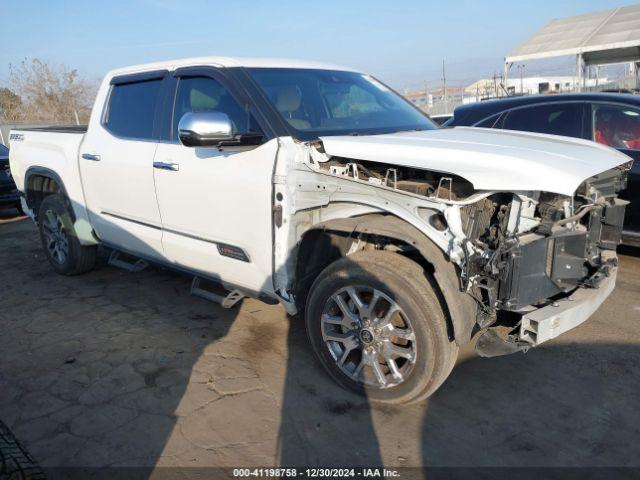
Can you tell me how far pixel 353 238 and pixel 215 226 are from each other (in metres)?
1.05

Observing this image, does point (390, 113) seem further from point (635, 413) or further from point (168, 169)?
point (635, 413)

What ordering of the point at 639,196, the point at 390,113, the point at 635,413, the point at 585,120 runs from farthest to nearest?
1. the point at 585,120
2. the point at 639,196
3. the point at 390,113
4. the point at 635,413

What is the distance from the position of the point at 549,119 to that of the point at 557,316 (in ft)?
12.2

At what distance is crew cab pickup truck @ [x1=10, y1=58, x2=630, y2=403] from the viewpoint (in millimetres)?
2721

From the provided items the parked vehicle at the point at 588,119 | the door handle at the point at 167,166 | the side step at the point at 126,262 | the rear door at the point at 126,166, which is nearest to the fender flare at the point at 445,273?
the door handle at the point at 167,166

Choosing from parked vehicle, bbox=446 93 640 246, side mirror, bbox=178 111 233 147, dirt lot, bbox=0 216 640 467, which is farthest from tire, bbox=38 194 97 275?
parked vehicle, bbox=446 93 640 246

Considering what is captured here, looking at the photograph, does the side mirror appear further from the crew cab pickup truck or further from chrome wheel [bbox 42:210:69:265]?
chrome wheel [bbox 42:210:69:265]

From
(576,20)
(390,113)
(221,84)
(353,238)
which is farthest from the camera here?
(576,20)

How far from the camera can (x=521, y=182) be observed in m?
2.53

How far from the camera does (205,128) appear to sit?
3.17 metres

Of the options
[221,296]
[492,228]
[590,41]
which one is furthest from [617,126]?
[590,41]

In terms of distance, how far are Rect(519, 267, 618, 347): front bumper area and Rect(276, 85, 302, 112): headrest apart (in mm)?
2007

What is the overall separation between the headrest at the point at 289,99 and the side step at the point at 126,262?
2178mm

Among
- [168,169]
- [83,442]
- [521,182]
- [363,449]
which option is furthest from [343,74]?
[83,442]
